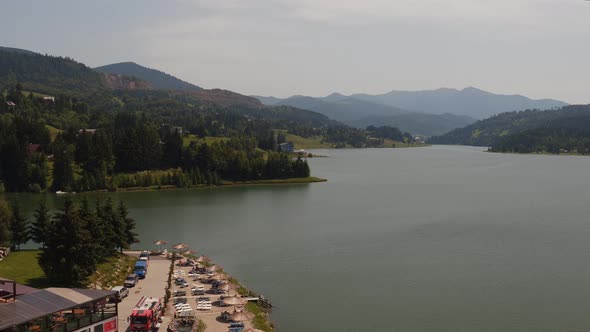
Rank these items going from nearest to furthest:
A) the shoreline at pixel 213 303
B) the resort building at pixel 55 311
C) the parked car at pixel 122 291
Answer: the resort building at pixel 55 311
the shoreline at pixel 213 303
the parked car at pixel 122 291

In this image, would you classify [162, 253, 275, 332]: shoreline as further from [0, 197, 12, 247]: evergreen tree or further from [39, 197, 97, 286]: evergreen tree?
[0, 197, 12, 247]: evergreen tree

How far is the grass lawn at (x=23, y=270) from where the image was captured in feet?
108

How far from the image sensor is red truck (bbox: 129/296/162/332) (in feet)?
89.2

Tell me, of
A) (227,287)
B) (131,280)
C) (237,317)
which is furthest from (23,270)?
(237,317)

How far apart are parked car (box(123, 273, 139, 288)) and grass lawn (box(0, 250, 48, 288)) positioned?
5262 mm

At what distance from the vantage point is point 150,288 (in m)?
35.8

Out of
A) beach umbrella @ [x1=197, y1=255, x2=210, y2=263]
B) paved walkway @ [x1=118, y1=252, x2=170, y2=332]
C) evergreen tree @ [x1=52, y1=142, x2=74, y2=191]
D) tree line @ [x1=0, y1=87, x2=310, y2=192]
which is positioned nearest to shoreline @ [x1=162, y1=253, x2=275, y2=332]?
paved walkway @ [x1=118, y1=252, x2=170, y2=332]

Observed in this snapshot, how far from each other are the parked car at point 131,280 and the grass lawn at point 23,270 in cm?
526

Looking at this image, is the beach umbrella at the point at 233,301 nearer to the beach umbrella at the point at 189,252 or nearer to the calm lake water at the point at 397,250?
the calm lake water at the point at 397,250

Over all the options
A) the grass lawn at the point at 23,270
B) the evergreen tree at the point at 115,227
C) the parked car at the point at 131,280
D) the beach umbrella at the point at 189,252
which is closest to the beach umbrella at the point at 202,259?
the beach umbrella at the point at 189,252

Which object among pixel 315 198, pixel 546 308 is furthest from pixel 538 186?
pixel 546 308

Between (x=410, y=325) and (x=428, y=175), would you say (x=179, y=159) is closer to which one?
(x=428, y=175)

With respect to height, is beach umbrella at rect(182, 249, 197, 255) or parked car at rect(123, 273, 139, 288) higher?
parked car at rect(123, 273, 139, 288)

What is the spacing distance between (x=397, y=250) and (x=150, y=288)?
25.2m
